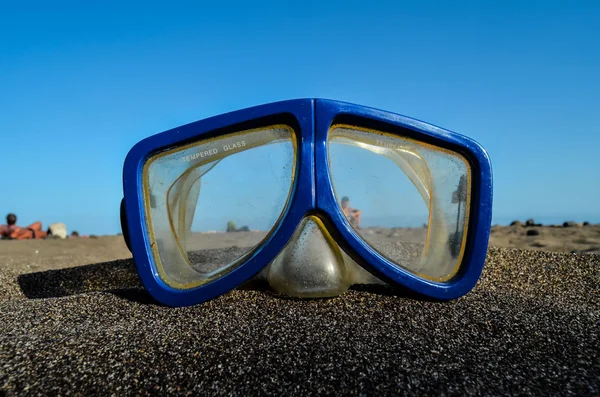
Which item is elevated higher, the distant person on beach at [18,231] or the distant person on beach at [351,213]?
the distant person on beach at [351,213]

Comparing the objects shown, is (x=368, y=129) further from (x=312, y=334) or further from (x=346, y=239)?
(x=312, y=334)

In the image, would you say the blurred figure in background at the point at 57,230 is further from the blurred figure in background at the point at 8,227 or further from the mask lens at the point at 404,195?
the mask lens at the point at 404,195

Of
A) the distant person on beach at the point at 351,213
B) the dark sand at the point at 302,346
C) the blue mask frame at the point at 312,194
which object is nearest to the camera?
the dark sand at the point at 302,346

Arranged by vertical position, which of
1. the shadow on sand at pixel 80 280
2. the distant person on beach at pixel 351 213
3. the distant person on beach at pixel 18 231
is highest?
the distant person on beach at pixel 351 213

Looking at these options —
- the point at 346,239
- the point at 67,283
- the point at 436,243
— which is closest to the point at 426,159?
the point at 436,243

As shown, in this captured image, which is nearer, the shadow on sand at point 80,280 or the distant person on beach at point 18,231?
the shadow on sand at point 80,280

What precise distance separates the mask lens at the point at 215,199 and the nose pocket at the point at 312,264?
11 centimetres

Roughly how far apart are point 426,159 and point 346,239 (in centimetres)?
45

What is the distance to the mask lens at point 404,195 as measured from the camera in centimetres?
176

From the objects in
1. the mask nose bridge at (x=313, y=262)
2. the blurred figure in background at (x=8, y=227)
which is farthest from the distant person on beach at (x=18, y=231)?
the mask nose bridge at (x=313, y=262)

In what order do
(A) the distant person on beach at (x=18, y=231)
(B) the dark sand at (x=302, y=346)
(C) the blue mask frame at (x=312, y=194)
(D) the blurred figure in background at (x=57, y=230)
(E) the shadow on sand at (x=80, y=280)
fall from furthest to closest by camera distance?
(D) the blurred figure in background at (x=57, y=230)
(A) the distant person on beach at (x=18, y=231)
(E) the shadow on sand at (x=80, y=280)
(C) the blue mask frame at (x=312, y=194)
(B) the dark sand at (x=302, y=346)

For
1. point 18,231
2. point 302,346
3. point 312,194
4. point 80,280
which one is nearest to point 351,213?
point 312,194

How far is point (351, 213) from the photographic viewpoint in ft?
5.82

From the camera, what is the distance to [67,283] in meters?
2.77
